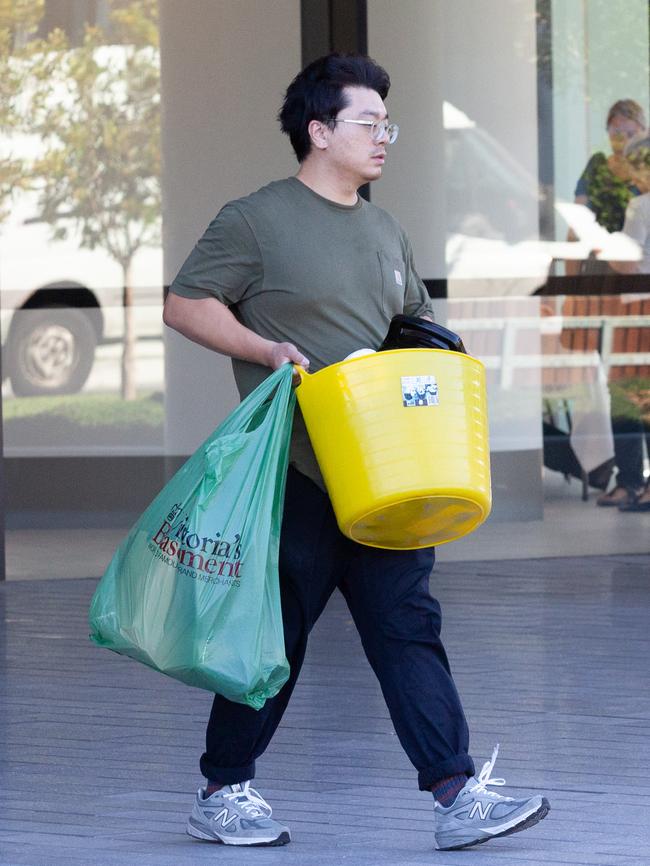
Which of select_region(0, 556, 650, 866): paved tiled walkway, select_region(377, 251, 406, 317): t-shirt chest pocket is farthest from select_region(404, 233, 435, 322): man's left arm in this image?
select_region(0, 556, 650, 866): paved tiled walkway

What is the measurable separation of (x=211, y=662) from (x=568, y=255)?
20.4 ft

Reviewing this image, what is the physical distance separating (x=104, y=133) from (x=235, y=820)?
659cm

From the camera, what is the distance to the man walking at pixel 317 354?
424 cm

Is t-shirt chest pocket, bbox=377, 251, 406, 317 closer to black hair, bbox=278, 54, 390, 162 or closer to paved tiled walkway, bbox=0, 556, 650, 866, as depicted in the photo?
black hair, bbox=278, 54, 390, 162

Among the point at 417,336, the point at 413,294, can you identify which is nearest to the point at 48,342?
the point at 413,294

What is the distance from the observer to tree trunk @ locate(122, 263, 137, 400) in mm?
10305

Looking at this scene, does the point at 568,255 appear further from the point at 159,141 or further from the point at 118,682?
the point at 118,682

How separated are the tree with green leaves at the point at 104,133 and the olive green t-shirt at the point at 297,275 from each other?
601 centimetres

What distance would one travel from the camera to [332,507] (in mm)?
4297

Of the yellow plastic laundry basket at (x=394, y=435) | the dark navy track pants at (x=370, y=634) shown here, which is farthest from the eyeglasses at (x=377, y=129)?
the dark navy track pants at (x=370, y=634)

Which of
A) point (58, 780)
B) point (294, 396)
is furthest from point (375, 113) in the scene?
point (58, 780)

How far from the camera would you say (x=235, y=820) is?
430 centimetres

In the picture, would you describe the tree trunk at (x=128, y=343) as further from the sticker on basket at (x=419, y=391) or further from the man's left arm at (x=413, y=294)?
the sticker on basket at (x=419, y=391)

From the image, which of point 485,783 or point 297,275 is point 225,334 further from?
point 485,783
